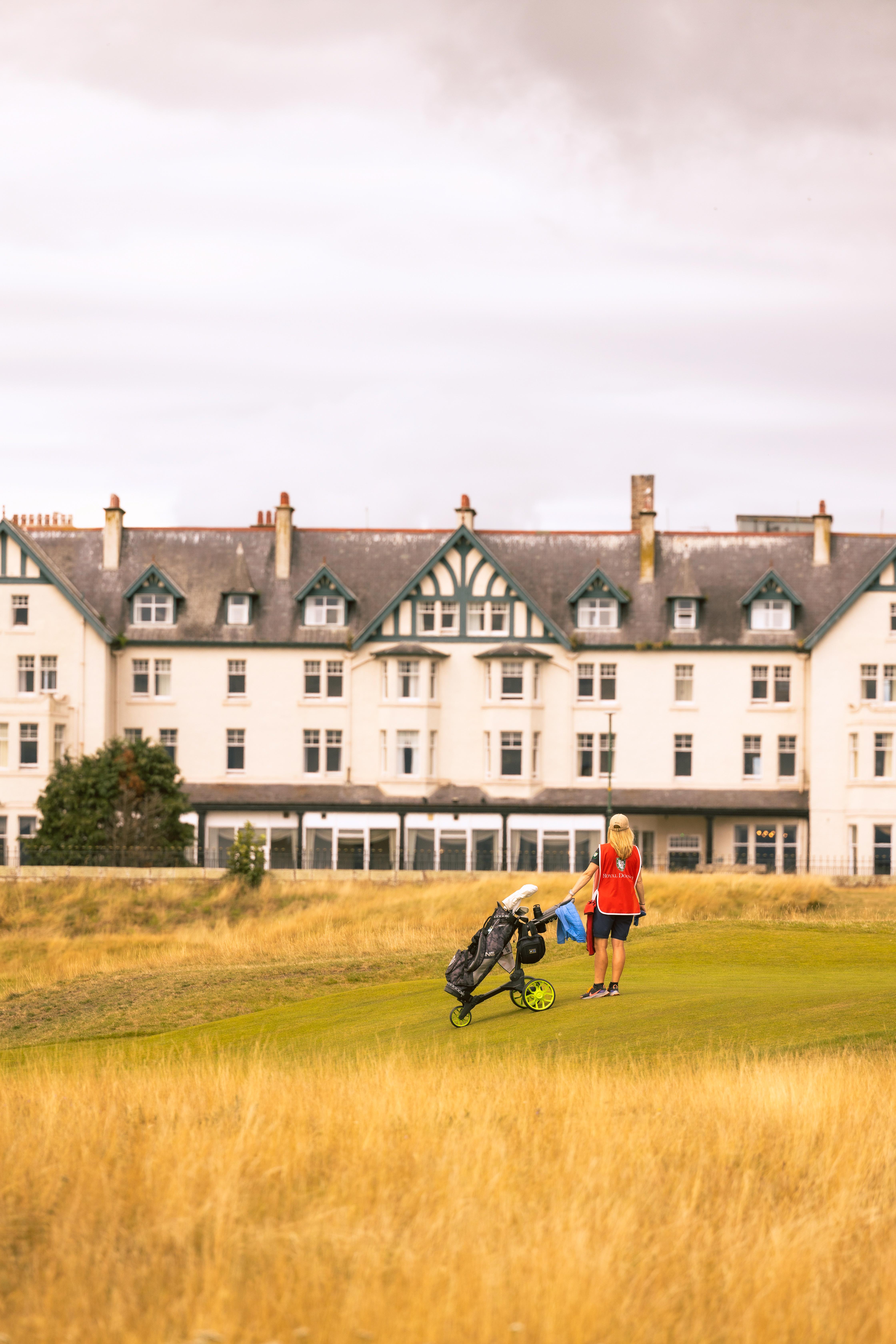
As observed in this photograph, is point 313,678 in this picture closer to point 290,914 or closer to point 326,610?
point 326,610

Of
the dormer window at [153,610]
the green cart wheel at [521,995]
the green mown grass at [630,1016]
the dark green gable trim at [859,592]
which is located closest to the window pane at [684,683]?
the dark green gable trim at [859,592]

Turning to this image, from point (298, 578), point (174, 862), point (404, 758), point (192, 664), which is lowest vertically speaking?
point (174, 862)

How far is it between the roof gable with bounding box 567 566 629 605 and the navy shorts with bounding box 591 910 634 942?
4368cm

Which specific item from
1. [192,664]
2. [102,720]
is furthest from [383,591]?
[102,720]

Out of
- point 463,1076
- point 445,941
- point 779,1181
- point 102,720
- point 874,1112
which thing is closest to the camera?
point 779,1181

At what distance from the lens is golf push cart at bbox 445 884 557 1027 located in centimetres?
1622

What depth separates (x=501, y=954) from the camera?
1628cm

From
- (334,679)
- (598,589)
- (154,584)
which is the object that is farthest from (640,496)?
(154,584)

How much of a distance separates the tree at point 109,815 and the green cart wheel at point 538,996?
3616cm

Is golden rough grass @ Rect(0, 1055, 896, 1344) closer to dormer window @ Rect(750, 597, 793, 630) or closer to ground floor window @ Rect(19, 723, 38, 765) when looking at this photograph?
ground floor window @ Rect(19, 723, 38, 765)

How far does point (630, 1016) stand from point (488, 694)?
43962 millimetres

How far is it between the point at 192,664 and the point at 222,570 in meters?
4.42

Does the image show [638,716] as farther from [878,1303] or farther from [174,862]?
[878,1303]

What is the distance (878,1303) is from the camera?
7.86m
